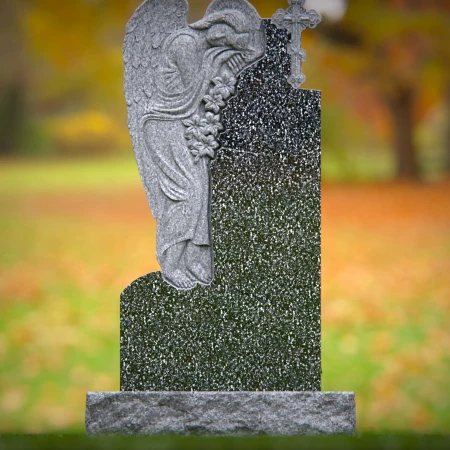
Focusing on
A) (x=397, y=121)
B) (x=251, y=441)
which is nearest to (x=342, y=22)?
(x=397, y=121)

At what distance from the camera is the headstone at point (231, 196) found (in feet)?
13.5

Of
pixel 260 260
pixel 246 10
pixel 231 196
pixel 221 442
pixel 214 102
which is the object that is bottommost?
pixel 221 442

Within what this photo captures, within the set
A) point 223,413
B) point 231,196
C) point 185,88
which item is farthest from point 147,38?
point 223,413

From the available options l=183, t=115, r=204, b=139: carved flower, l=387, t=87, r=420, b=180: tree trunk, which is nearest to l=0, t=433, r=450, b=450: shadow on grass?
l=183, t=115, r=204, b=139: carved flower

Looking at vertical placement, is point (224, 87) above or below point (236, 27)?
below

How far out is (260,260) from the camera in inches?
162

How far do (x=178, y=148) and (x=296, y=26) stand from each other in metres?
0.99

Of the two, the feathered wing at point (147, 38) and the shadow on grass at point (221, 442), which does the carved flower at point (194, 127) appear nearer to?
the feathered wing at point (147, 38)

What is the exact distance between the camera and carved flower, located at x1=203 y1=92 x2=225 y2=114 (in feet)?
13.4

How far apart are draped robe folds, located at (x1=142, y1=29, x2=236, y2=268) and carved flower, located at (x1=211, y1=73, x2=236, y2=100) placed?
0.05m

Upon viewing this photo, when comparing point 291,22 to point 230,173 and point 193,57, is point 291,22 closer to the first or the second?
point 193,57

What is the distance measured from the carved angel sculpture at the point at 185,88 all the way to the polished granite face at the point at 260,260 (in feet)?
0.26

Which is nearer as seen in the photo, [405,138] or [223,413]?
[223,413]

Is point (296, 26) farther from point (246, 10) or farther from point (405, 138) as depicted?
point (405, 138)
